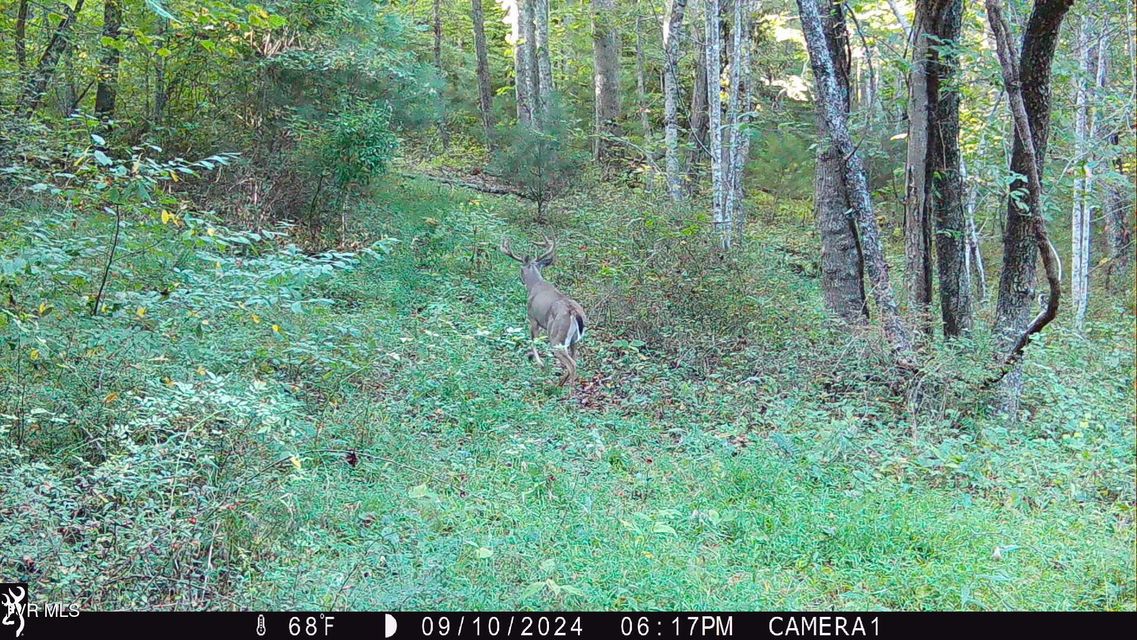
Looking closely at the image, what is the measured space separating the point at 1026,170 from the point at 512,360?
5.58 m

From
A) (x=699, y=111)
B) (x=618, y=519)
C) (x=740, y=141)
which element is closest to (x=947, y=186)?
(x=740, y=141)

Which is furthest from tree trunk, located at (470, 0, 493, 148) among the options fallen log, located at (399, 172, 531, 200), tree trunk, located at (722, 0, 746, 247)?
tree trunk, located at (722, 0, 746, 247)

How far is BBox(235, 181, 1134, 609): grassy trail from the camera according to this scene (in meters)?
4.57

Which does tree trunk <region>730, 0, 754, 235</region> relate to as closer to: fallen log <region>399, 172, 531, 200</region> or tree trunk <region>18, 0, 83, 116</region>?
fallen log <region>399, 172, 531, 200</region>

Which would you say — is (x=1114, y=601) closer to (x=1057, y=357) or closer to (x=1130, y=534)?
(x=1130, y=534)

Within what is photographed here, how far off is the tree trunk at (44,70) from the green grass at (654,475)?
4.02 m

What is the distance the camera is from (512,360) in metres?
10.1

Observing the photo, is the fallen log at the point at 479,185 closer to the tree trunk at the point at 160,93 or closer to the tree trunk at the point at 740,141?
the tree trunk at the point at 740,141

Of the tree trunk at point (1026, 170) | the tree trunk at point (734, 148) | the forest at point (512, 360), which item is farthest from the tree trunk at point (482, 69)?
the tree trunk at point (1026, 170)

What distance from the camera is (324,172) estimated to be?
44.1 feet

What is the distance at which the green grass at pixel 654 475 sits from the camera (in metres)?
4.67

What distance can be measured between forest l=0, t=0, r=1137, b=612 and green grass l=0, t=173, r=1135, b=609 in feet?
0.11
